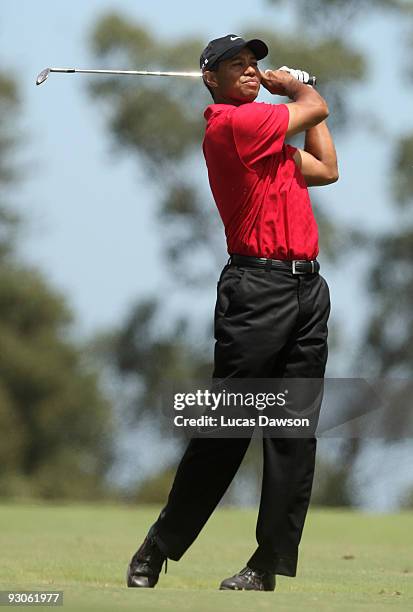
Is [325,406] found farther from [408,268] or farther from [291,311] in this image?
[408,268]

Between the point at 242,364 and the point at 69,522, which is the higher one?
the point at 242,364

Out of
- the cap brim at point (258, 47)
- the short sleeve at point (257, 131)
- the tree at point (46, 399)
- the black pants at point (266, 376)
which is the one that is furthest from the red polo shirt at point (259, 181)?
the tree at point (46, 399)

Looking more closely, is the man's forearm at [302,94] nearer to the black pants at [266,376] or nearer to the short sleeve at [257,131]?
the short sleeve at [257,131]

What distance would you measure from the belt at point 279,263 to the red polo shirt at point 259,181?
0.05ft

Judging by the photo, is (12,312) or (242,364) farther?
(12,312)

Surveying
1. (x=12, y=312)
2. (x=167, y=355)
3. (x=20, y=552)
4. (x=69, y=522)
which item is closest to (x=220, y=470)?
(x=20, y=552)

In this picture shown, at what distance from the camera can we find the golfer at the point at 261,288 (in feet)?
18.6

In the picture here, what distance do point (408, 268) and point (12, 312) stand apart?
891 centimetres

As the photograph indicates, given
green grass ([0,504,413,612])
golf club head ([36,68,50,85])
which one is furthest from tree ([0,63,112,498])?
golf club head ([36,68,50,85])

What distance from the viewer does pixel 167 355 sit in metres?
29.2

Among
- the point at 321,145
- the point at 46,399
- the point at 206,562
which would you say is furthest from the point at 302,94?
the point at 46,399

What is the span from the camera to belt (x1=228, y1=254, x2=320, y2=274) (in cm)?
569

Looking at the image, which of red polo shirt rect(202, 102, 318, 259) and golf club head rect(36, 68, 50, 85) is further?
golf club head rect(36, 68, 50, 85)

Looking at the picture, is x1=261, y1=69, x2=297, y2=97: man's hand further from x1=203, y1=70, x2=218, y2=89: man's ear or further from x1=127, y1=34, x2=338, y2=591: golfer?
x1=203, y1=70, x2=218, y2=89: man's ear
